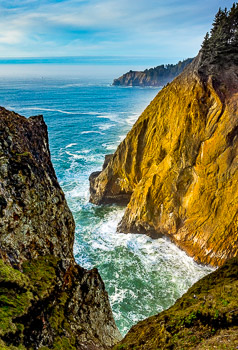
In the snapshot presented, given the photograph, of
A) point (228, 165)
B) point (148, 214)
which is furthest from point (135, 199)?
point (228, 165)

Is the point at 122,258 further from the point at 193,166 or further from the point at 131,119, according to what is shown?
the point at 131,119

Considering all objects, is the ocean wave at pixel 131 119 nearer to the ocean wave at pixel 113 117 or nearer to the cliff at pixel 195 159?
the ocean wave at pixel 113 117

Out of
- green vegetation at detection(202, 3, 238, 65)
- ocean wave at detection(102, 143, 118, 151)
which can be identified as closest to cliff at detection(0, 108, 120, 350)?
green vegetation at detection(202, 3, 238, 65)

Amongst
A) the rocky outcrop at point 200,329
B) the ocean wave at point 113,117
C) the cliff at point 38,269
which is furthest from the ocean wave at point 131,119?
the rocky outcrop at point 200,329

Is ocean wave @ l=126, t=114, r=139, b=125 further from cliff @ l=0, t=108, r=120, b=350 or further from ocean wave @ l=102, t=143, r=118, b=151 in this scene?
cliff @ l=0, t=108, r=120, b=350

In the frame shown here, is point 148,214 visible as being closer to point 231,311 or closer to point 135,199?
point 135,199

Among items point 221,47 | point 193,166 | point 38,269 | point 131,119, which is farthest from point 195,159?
point 131,119

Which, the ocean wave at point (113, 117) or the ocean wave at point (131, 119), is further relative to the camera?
the ocean wave at point (113, 117)

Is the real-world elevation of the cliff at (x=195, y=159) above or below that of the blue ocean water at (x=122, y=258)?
above
